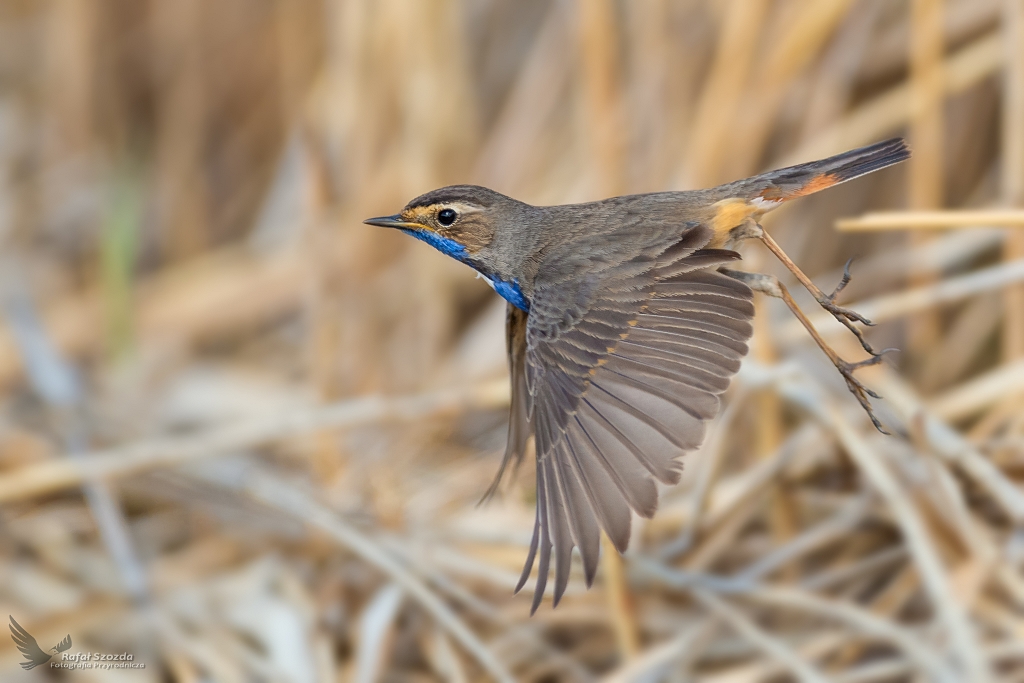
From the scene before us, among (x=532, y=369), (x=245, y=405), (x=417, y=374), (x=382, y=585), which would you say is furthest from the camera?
(x=245, y=405)

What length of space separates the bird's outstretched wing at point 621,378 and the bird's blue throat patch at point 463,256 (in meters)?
0.13

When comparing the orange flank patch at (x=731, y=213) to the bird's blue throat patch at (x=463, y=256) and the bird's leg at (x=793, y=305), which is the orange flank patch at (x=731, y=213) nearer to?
the bird's leg at (x=793, y=305)

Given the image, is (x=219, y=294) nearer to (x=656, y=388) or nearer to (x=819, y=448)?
(x=819, y=448)

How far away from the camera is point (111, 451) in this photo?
2.98m

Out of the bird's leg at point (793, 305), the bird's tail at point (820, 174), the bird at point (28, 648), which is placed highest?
the bird's tail at point (820, 174)

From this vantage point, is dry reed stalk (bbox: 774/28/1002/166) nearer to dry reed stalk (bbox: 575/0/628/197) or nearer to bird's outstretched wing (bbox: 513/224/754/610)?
dry reed stalk (bbox: 575/0/628/197)

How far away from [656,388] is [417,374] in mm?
2072

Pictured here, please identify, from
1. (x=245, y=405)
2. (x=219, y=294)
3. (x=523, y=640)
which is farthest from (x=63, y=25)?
(x=523, y=640)

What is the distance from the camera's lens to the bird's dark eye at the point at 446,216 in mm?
2000

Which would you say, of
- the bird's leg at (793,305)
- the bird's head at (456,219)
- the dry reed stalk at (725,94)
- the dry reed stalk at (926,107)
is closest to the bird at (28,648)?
the bird's head at (456,219)

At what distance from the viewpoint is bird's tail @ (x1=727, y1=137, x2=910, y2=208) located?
6.17 ft

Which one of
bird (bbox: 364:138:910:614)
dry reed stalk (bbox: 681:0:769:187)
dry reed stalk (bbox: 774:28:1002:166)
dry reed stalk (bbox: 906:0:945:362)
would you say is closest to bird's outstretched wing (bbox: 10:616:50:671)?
bird (bbox: 364:138:910:614)

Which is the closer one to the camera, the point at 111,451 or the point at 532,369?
the point at 532,369

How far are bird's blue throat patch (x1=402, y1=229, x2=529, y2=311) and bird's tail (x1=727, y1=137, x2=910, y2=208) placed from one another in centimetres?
47
